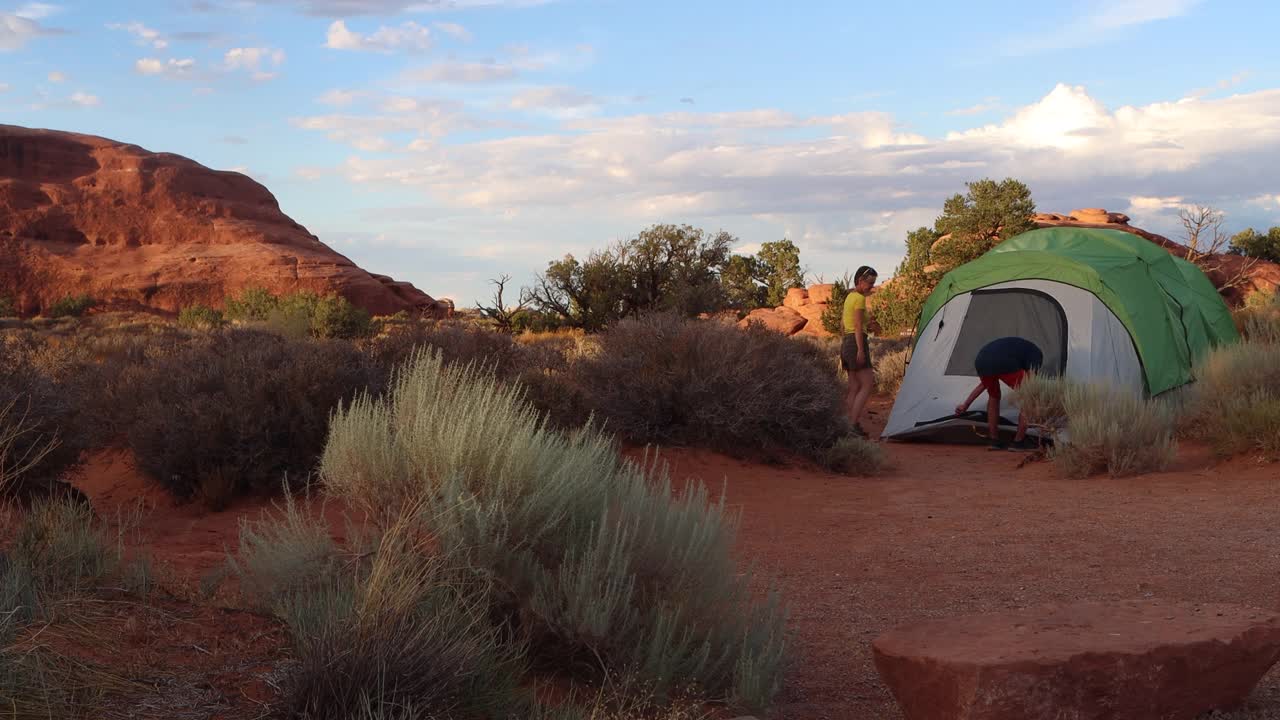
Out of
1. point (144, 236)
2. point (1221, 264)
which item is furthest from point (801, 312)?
point (144, 236)

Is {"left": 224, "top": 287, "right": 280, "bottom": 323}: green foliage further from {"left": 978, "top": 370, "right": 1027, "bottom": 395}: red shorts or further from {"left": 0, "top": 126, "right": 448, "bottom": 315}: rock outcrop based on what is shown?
{"left": 978, "top": 370, "right": 1027, "bottom": 395}: red shorts

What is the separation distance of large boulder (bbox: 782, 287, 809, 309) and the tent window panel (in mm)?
27869

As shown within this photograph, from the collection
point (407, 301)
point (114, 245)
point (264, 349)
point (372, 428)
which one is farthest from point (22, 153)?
point (372, 428)

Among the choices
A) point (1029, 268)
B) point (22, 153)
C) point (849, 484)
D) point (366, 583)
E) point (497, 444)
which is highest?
point (22, 153)

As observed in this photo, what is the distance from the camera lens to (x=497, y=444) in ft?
13.8

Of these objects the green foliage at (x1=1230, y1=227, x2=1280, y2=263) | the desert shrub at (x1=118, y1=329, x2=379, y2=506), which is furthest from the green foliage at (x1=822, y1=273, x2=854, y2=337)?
the desert shrub at (x1=118, y1=329, x2=379, y2=506)

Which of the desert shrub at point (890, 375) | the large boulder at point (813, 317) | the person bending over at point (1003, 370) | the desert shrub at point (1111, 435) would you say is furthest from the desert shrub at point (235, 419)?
the large boulder at point (813, 317)

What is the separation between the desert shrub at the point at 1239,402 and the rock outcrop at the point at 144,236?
115 ft

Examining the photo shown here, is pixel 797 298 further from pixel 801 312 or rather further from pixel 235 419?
pixel 235 419

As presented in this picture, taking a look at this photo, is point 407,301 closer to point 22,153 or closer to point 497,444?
point 22,153

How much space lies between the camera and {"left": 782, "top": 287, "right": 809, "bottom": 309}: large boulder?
136 ft

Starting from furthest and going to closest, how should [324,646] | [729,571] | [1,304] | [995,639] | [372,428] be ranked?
1. [1,304]
2. [372,428]
3. [729,571]
4. [995,639]
5. [324,646]

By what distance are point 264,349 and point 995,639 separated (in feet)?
24.6

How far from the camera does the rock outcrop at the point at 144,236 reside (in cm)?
4553
